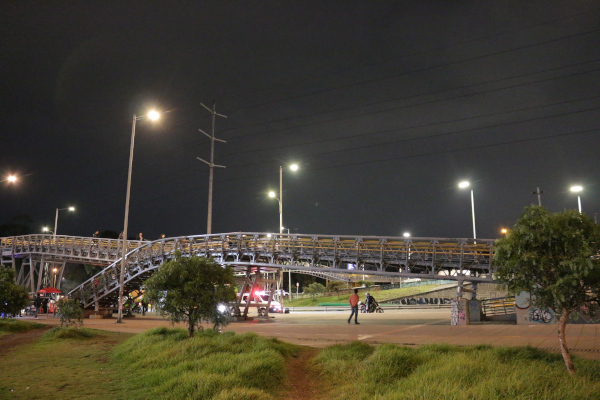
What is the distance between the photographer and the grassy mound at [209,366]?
7.79 m

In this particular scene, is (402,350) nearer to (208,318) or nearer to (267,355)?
(267,355)

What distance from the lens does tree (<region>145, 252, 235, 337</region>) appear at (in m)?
13.5

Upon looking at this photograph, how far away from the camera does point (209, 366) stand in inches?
360

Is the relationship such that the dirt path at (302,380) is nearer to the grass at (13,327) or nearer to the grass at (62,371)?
the grass at (62,371)

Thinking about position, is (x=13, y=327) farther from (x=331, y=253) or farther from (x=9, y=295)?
(x=331, y=253)

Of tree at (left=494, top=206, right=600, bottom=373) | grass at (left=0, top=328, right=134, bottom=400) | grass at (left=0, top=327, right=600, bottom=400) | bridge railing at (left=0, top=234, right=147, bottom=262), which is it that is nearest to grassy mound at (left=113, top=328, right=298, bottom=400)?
grass at (left=0, top=327, right=600, bottom=400)

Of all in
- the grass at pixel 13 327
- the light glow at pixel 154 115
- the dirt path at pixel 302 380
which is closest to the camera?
the dirt path at pixel 302 380

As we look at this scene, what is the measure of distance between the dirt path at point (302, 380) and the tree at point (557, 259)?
13.9 feet

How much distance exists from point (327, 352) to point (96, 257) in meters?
33.9

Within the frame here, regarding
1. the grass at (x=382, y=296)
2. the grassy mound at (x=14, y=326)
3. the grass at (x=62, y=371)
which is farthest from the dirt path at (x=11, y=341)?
the grass at (x=382, y=296)

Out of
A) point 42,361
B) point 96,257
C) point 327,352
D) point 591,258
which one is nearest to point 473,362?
point 591,258

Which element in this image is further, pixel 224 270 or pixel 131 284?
pixel 131 284

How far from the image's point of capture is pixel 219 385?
7863 mm

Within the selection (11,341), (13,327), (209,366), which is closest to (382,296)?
(13,327)
